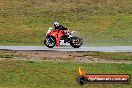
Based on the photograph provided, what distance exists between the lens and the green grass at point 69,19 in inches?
1508

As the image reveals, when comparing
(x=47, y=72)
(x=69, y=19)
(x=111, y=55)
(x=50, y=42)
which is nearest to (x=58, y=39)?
(x=50, y=42)

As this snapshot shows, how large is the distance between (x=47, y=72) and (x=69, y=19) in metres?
26.0

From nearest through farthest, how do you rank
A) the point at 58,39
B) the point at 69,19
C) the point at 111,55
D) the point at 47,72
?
1. the point at 47,72
2. the point at 111,55
3. the point at 58,39
4. the point at 69,19

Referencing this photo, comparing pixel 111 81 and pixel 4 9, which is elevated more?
pixel 111 81

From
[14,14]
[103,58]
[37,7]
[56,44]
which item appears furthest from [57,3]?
[103,58]

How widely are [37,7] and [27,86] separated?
105ft

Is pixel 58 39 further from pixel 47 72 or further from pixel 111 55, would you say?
pixel 47 72

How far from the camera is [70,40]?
29109 mm

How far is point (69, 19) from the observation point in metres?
45.2

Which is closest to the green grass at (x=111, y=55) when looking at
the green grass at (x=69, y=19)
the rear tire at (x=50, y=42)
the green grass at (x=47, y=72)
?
the green grass at (x=47, y=72)

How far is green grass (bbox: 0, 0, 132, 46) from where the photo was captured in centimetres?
3831

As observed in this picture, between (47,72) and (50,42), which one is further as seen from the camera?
(50,42)

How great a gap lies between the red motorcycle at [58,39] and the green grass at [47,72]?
7.06m

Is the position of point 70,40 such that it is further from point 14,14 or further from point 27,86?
point 14,14
